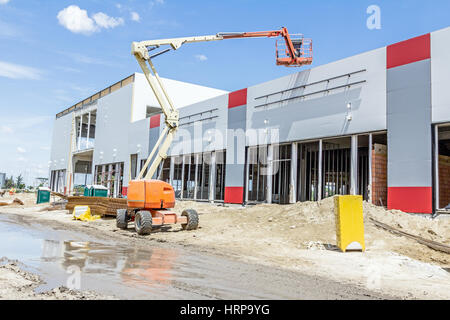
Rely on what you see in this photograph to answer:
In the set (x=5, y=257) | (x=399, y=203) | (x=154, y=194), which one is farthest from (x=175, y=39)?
(x=5, y=257)

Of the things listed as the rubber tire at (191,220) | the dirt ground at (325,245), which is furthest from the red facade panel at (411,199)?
the rubber tire at (191,220)

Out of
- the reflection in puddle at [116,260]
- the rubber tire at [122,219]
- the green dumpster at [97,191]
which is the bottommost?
the reflection in puddle at [116,260]

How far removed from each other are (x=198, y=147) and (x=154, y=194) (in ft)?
41.5

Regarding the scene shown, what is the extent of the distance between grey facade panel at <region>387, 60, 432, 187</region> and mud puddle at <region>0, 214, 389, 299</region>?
7.99m

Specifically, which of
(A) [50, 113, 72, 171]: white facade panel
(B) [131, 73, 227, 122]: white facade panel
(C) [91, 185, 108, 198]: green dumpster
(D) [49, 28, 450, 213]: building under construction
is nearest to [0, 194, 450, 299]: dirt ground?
(D) [49, 28, 450, 213]: building under construction

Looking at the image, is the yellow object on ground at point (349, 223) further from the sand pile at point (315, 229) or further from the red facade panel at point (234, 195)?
the red facade panel at point (234, 195)

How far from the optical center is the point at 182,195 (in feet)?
90.5

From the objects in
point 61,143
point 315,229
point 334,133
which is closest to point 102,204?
point 334,133

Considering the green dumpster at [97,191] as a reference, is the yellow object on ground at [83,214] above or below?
below

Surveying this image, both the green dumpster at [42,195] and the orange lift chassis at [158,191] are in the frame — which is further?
the green dumpster at [42,195]

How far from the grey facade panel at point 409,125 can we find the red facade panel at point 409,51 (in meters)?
0.20

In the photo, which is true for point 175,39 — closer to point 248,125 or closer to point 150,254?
point 248,125

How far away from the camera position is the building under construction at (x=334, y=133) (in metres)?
12.8

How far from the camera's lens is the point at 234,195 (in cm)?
2147
